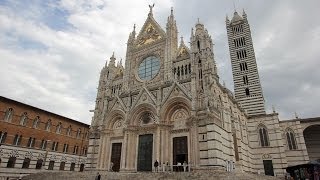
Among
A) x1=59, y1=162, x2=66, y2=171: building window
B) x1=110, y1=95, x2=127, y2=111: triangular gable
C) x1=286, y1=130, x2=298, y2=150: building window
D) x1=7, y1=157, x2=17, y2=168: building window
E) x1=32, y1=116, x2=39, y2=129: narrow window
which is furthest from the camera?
x1=59, y1=162, x2=66, y2=171: building window

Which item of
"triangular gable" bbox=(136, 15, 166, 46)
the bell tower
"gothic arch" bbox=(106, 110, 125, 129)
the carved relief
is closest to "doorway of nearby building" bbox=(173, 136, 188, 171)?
"gothic arch" bbox=(106, 110, 125, 129)

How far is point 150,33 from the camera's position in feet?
102

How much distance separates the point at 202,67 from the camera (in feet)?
75.8

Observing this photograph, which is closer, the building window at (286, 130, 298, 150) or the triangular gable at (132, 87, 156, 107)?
the triangular gable at (132, 87, 156, 107)

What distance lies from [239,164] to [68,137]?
24.5 m

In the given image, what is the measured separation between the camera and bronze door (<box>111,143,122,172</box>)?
25.3 m

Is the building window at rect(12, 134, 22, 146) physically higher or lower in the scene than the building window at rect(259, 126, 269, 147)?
lower

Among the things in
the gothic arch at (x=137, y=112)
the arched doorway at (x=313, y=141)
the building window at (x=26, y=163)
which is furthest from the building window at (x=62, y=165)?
the arched doorway at (x=313, y=141)

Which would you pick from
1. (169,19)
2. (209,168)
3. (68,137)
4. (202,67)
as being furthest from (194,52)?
(68,137)

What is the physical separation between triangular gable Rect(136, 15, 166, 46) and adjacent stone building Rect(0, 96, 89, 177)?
54.0 feet

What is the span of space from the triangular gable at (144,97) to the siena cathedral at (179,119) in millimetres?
115

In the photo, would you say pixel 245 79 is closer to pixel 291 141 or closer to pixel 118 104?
pixel 291 141

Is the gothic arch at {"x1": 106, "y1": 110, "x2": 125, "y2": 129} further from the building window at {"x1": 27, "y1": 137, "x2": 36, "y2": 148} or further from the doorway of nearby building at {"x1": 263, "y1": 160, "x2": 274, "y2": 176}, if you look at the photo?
the doorway of nearby building at {"x1": 263, "y1": 160, "x2": 274, "y2": 176}

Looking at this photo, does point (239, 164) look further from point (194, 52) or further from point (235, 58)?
point (235, 58)
